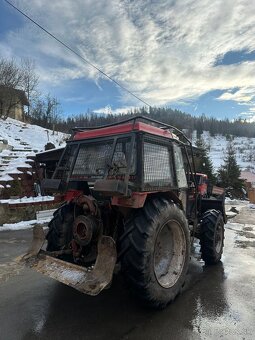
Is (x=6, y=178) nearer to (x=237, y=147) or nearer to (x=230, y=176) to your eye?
(x=230, y=176)

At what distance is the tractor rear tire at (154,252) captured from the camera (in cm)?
326

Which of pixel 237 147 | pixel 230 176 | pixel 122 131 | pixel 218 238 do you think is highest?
pixel 237 147

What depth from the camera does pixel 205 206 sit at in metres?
6.29

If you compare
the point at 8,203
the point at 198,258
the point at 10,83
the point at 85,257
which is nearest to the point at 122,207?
the point at 85,257

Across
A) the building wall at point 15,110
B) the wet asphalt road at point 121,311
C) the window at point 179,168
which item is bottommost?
the wet asphalt road at point 121,311

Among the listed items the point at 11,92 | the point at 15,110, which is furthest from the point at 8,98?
the point at 15,110

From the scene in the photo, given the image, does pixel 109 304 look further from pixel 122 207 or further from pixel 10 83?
Answer: pixel 10 83

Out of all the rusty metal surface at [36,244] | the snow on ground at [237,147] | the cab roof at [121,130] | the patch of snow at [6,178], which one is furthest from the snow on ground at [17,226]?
the snow on ground at [237,147]

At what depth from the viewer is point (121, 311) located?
358cm

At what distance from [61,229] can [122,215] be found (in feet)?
3.17

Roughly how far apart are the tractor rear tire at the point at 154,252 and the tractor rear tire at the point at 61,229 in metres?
1.18

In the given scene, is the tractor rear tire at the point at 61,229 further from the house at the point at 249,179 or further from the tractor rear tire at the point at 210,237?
the house at the point at 249,179

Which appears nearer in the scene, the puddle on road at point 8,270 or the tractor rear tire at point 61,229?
the tractor rear tire at point 61,229

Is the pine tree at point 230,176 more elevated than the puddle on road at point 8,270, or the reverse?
the pine tree at point 230,176
